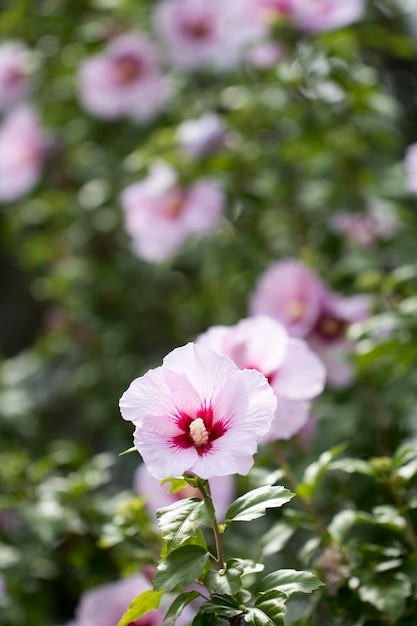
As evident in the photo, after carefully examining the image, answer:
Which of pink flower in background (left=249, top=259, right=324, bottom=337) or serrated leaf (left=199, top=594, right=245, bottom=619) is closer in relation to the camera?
serrated leaf (left=199, top=594, right=245, bottom=619)

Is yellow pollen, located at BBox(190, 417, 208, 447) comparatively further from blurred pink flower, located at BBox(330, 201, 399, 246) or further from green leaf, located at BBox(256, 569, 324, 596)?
blurred pink flower, located at BBox(330, 201, 399, 246)

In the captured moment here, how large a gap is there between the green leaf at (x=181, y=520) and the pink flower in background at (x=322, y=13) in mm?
982

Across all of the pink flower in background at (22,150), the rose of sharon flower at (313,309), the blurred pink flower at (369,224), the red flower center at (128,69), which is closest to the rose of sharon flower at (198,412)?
the rose of sharon flower at (313,309)

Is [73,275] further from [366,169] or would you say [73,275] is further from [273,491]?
[273,491]

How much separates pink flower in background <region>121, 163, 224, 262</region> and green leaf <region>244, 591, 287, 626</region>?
0.91 m

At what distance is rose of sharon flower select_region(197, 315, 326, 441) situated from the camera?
89 centimetres

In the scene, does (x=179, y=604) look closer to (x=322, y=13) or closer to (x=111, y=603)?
(x=111, y=603)

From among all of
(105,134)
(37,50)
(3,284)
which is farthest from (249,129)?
(3,284)

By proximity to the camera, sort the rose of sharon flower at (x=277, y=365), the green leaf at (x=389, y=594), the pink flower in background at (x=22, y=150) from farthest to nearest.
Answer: the pink flower in background at (x=22, y=150)
the rose of sharon flower at (x=277, y=365)
the green leaf at (x=389, y=594)

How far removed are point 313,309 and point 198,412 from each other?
0.62m

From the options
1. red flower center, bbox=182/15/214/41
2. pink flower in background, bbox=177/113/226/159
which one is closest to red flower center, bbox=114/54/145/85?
red flower center, bbox=182/15/214/41

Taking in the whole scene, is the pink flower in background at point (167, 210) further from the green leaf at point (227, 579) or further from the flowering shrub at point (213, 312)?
the green leaf at point (227, 579)

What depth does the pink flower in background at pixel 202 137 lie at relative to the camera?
1.48 metres

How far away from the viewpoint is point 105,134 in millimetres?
2051
